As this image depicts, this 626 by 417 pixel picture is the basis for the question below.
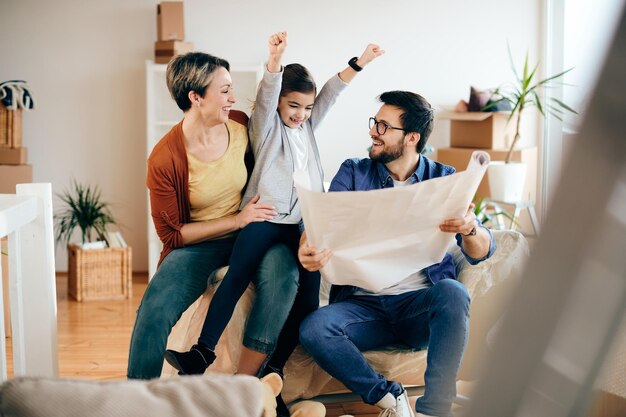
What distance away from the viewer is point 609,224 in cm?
26

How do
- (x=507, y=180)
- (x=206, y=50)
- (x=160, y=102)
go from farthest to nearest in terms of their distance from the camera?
(x=206, y=50) → (x=160, y=102) → (x=507, y=180)

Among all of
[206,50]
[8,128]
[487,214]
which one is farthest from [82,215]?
[487,214]

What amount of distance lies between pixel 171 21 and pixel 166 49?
7.0 inches

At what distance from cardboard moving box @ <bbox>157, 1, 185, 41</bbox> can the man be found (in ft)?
8.86

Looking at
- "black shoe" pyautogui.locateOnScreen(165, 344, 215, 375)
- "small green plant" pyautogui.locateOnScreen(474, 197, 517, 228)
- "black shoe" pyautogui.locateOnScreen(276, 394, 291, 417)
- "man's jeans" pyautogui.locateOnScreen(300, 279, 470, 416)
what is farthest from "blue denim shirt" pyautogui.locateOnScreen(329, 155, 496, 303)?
"small green plant" pyautogui.locateOnScreen(474, 197, 517, 228)

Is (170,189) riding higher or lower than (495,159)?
higher

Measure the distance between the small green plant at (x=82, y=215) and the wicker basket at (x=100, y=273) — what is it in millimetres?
132

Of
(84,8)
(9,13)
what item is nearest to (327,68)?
(84,8)

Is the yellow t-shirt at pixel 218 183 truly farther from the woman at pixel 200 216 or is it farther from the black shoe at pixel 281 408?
the black shoe at pixel 281 408

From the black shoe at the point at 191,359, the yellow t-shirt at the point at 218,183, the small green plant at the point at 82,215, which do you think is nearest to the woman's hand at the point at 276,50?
the yellow t-shirt at the point at 218,183

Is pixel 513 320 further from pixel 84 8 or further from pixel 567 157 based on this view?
pixel 84 8

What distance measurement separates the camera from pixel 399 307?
2.30 meters

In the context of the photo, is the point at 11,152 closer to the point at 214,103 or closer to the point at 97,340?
the point at 97,340

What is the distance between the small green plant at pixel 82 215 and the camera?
15.5ft
